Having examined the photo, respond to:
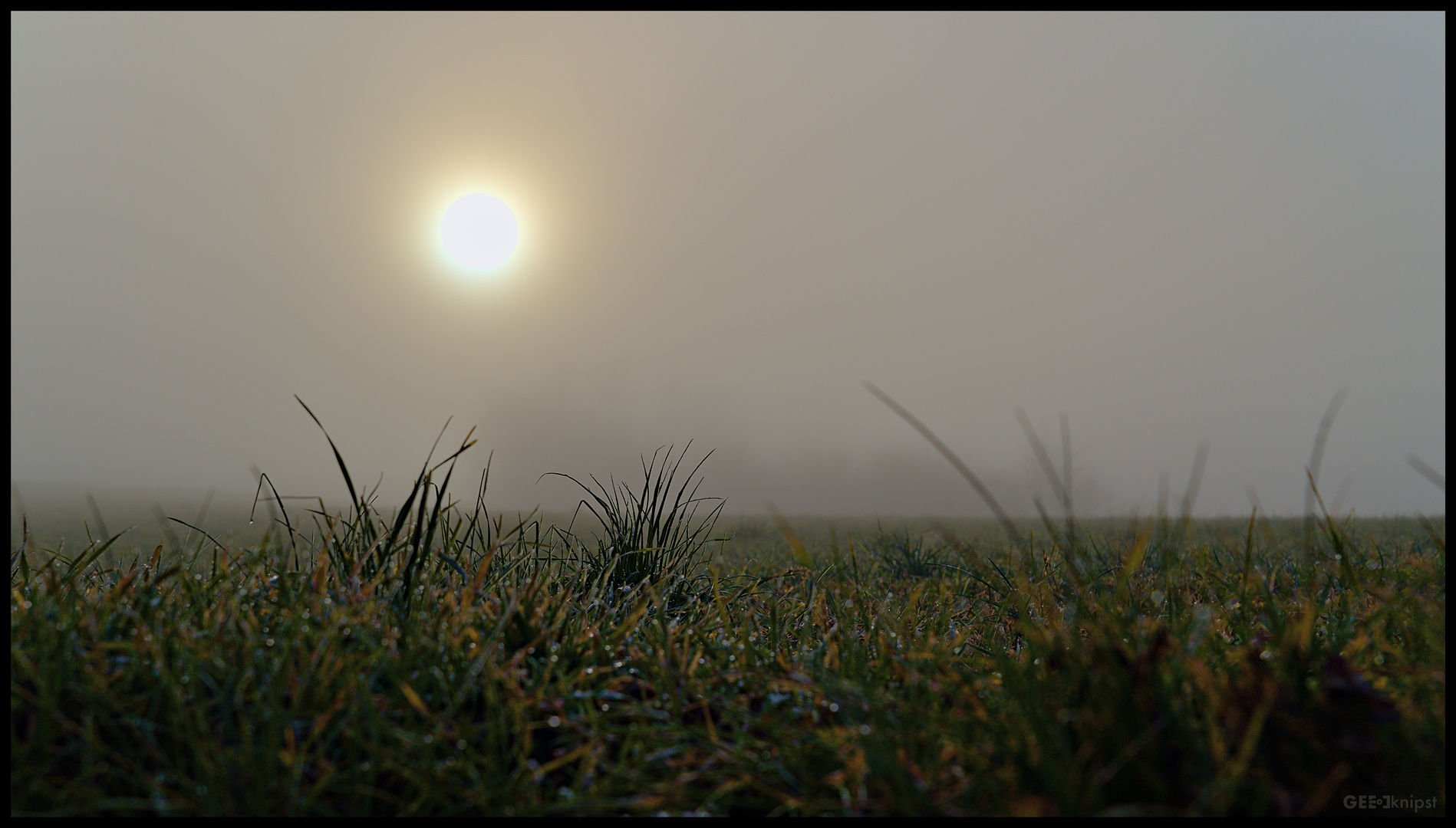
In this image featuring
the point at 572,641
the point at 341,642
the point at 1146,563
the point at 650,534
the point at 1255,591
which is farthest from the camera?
the point at 1146,563

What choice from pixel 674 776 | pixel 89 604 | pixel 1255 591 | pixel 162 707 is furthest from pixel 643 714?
pixel 1255 591

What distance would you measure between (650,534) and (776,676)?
1.46m

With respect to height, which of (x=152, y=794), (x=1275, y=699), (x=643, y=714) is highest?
(x=1275, y=699)

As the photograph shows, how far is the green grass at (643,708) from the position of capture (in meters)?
1.51

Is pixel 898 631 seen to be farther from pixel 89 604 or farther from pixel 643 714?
pixel 89 604

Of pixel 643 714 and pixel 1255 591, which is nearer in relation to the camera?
pixel 643 714

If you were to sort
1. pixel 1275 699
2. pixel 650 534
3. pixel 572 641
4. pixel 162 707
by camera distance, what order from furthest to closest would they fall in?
pixel 650 534 → pixel 572 641 → pixel 162 707 → pixel 1275 699

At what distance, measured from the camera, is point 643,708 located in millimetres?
1959

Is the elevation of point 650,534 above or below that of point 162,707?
above

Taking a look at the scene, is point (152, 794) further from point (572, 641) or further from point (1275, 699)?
point (1275, 699)

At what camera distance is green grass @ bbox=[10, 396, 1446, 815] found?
1.51 m

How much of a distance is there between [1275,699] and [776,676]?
4.01 ft

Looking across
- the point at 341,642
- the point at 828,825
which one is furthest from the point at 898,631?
the point at 341,642

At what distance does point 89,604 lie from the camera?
91.0 inches
